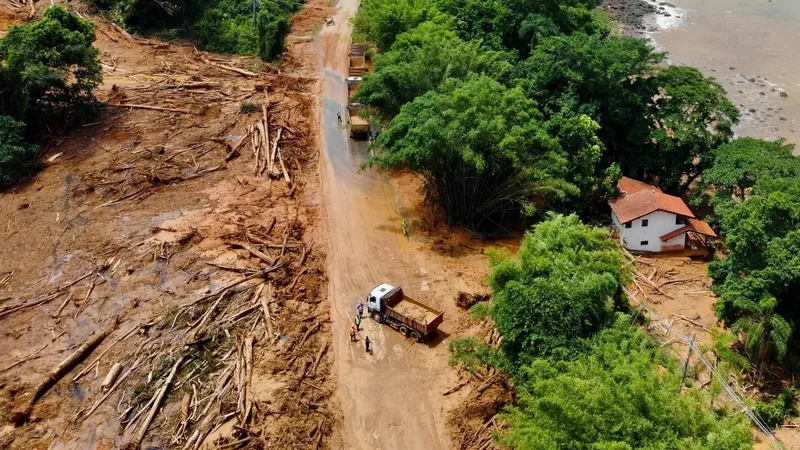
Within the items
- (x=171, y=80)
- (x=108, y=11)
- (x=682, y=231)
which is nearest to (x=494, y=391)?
(x=682, y=231)

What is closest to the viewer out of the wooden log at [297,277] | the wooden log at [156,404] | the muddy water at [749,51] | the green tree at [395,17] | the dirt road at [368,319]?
the wooden log at [156,404]

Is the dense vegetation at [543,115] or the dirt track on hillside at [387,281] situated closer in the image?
the dirt track on hillside at [387,281]

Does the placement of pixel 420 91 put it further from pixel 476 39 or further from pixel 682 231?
pixel 682 231

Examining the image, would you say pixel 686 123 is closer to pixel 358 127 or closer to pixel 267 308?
pixel 358 127

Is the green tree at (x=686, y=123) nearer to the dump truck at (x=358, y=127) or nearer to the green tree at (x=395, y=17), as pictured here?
the green tree at (x=395, y=17)

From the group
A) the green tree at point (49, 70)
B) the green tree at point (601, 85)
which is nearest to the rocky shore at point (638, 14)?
the green tree at point (601, 85)

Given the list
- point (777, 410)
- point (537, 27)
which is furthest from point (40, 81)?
point (777, 410)
